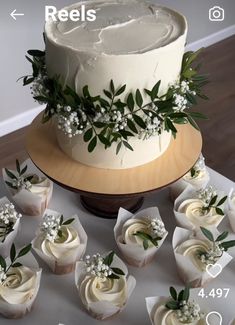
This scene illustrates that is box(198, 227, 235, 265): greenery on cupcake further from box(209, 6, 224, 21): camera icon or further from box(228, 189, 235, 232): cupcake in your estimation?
box(209, 6, 224, 21): camera icon

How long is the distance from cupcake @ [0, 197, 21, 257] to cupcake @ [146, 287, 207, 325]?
0.41m

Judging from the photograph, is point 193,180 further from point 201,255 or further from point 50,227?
point 50,227

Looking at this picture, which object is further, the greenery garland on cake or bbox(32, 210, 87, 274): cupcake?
bbox(32, 210, 87, 274): cupcake

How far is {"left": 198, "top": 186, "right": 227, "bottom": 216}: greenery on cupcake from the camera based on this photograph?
4.40ft

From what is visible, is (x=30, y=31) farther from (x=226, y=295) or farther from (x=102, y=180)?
(x=226, y=295)

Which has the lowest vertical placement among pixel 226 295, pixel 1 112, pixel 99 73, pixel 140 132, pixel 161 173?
pixel 1 112

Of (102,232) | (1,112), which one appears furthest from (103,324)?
(1,112)

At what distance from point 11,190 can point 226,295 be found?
26.3 inches

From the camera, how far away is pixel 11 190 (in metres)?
1.41

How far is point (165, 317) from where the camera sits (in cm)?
108

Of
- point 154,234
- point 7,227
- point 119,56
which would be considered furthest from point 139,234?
point 119,56

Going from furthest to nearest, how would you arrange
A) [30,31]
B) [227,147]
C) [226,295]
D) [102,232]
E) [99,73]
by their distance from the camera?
[227,147], [30,31], [102,232], [226,295], [99,73]

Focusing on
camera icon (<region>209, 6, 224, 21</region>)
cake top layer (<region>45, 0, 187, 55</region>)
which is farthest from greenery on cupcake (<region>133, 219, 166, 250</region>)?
camera icon (<region>209, 6, 224, 21</region>)

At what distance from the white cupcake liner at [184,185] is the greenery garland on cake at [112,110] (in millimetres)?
287
